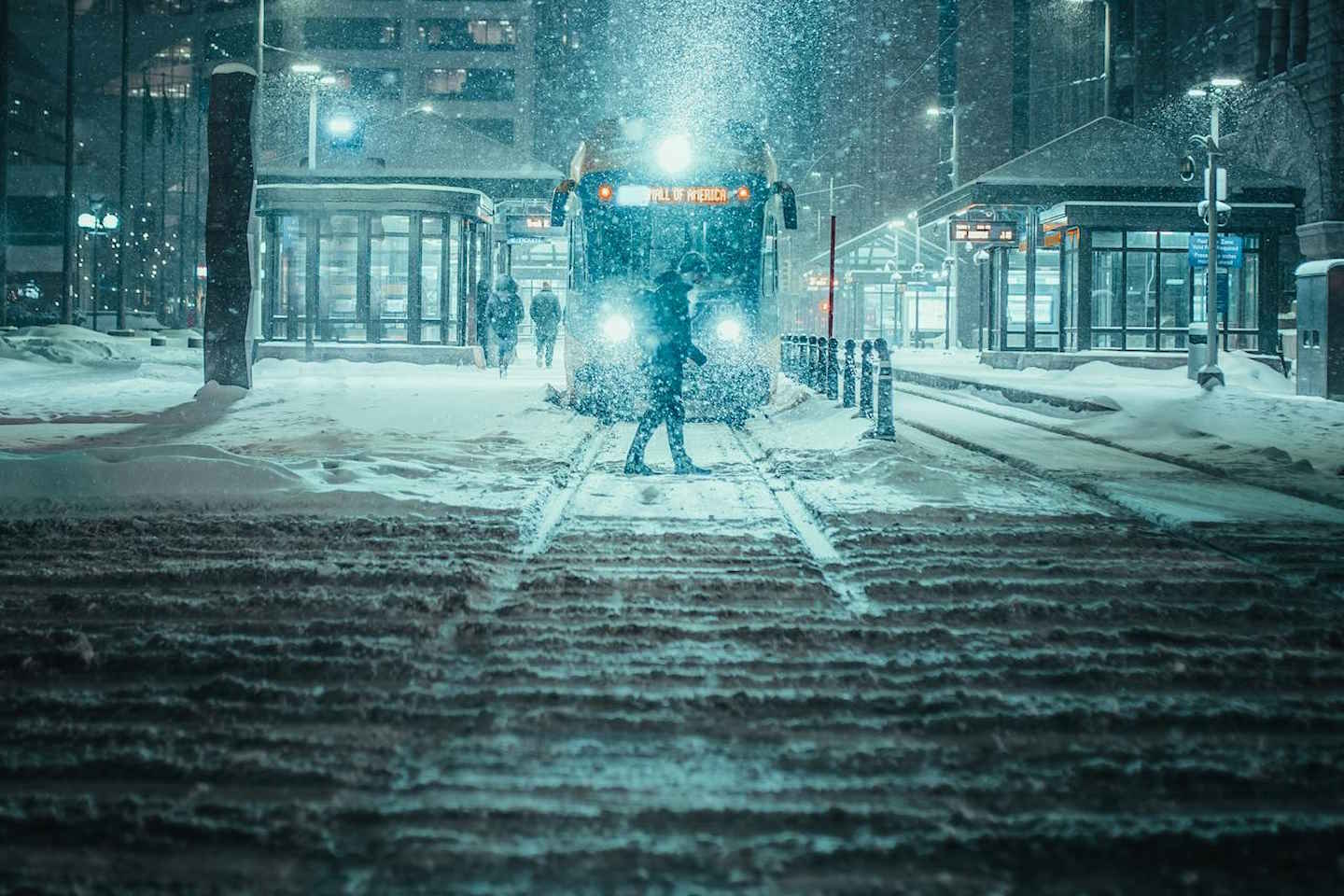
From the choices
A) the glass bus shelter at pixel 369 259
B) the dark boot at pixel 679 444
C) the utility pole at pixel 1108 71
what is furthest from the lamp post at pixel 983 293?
the dark boot at pixel 679 444

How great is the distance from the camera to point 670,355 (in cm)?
1148

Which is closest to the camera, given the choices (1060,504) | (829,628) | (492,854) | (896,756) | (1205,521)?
(492,854)

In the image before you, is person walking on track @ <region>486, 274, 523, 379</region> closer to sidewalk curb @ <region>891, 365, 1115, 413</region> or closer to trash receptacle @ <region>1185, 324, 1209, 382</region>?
sidewalk curb @ <region>891, 365, 1115, 413</region>

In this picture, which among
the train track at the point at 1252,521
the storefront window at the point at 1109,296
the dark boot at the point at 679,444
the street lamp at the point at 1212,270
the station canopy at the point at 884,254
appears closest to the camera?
the train track at the point at 1252,521

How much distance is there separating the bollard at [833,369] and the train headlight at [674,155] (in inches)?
151

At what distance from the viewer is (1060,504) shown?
9586 mm

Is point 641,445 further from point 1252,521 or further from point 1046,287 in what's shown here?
point 1046,287

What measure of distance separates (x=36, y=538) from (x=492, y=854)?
584cm

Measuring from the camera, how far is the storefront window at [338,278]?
32219 mm

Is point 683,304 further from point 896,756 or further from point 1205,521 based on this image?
point 896,756

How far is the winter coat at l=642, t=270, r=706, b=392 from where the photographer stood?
11367mm

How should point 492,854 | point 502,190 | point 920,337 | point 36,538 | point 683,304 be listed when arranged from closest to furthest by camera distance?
point 492,854 → point 36,538 → point 683,304 → point 502,190 → point 920,337

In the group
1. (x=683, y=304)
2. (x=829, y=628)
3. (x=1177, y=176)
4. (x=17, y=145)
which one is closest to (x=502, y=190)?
(x=1177, y=176)

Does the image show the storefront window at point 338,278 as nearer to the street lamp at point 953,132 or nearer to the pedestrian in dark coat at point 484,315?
the pedestrian in dark coat at point 484,315
